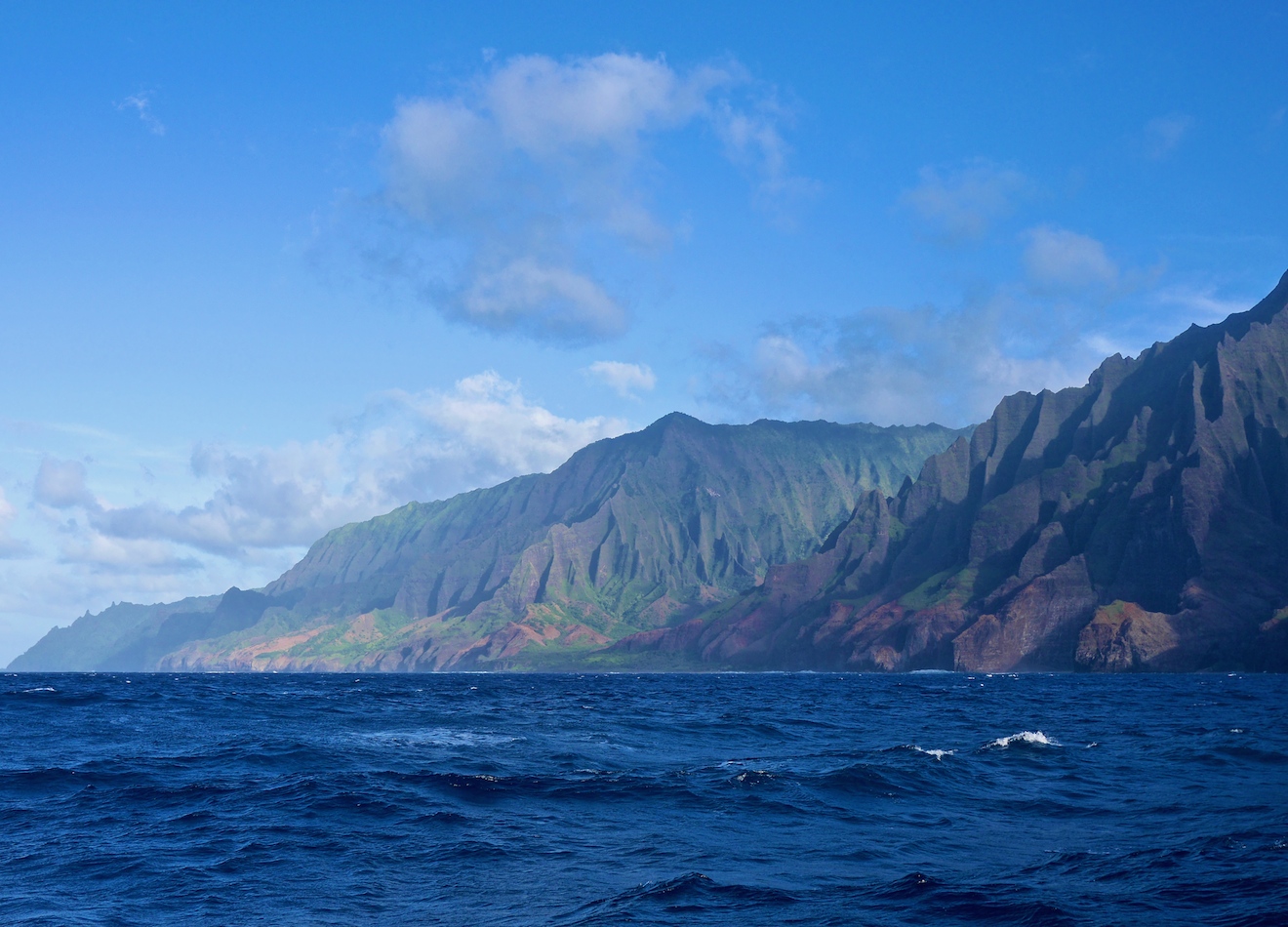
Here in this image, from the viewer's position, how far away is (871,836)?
36.1m

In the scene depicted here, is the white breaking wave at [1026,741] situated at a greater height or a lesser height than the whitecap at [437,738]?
greater

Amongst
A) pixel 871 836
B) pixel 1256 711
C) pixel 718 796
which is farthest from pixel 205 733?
pixel 1256 711

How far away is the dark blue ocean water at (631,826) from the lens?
27.0m

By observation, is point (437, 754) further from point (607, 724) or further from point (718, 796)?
point (607, 724)

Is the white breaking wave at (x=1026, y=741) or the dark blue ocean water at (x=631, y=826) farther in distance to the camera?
the white breaking wave at (x=1026, y=741)

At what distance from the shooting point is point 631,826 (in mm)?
37812

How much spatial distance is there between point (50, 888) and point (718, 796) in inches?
971

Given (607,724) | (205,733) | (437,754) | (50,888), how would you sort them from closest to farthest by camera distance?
(50,888), (437,754), (205,733), (607,724)

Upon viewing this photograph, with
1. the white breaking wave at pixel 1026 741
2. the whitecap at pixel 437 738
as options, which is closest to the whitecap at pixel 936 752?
the white breaking wave at pixel 1026 741

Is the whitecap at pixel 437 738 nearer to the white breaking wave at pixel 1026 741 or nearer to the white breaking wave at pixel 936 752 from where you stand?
the white breaking wave at pixel 936 752

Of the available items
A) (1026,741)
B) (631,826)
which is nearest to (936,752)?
(1026,741)

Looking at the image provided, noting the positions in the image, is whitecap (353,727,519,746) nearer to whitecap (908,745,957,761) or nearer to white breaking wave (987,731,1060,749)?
whitecap (908,745,957,761)

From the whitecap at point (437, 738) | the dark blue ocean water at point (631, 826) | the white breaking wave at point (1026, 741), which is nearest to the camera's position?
the dark blue ocean water at point (631, 826)

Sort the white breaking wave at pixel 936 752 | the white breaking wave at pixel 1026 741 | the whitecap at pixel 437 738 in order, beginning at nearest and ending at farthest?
the white breaking wave at pixel 936 752, the whitecap at pixel 437 738, the white breaking wave at pixel 1026 741
